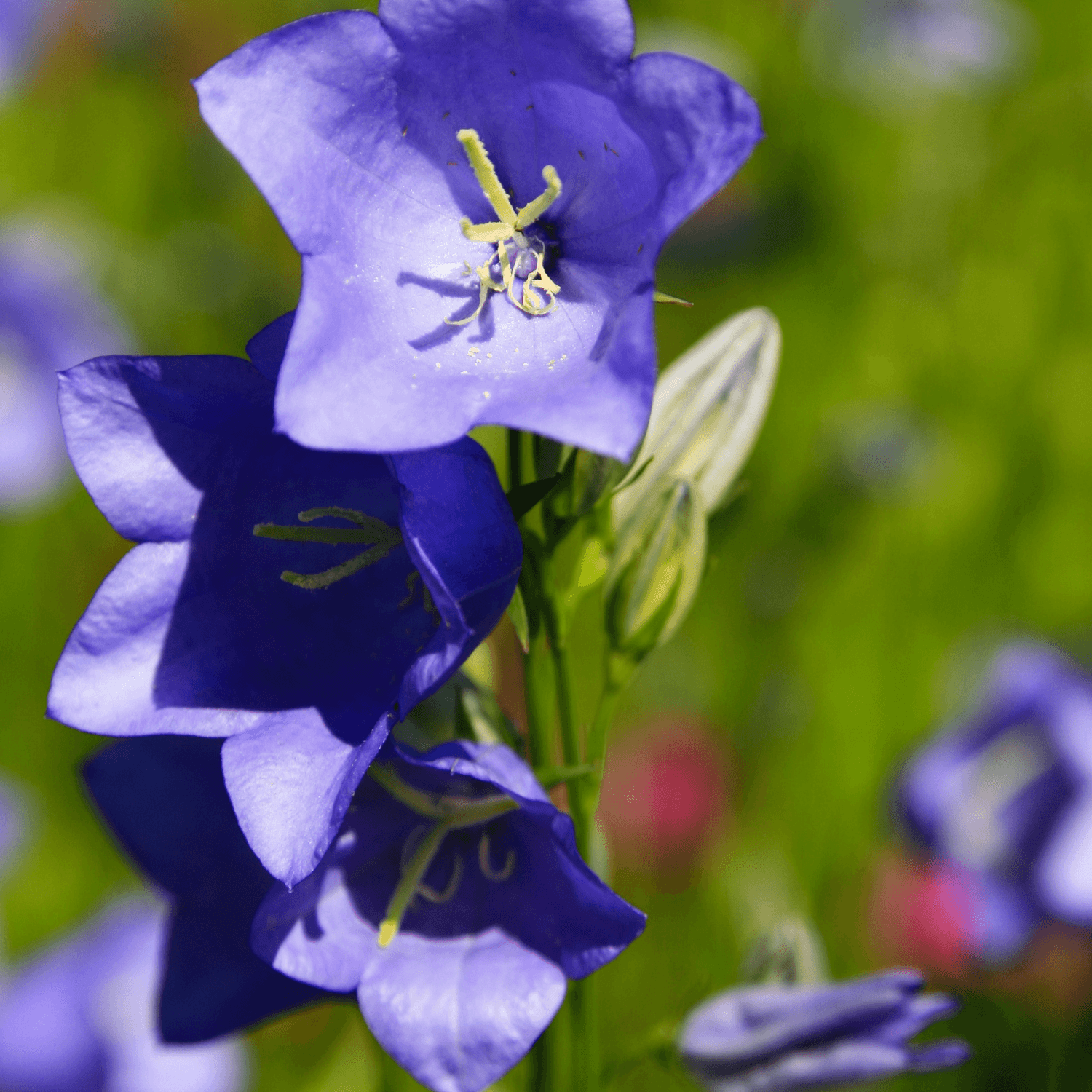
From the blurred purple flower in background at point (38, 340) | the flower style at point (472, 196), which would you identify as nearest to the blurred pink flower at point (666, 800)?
the flower style at point (472, 196)

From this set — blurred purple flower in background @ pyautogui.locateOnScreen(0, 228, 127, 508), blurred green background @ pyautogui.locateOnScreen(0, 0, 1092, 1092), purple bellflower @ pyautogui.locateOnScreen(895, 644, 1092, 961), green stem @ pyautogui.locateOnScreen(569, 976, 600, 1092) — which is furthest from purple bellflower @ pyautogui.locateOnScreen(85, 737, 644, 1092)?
blurred purple flower in background @ pyautogui.locateOnScreen(0, 228, 127, 508)

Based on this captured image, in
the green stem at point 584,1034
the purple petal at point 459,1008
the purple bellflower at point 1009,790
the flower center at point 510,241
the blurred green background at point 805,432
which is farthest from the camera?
the blurred green background at point 805,432

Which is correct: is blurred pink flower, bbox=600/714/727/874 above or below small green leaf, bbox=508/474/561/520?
below

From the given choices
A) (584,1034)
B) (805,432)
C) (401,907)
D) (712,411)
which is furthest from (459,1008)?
(805,432)

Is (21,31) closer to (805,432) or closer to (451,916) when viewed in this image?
(805,432)

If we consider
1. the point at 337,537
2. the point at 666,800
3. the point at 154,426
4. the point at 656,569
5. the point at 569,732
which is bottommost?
the point at 666,800

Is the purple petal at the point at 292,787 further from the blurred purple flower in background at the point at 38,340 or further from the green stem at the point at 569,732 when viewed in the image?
the blurred purple flower in background at the point at 38,340

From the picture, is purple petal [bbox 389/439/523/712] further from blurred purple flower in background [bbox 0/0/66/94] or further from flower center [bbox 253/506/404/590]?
blurred purple flower in background [bbox 0/0/66/94]
